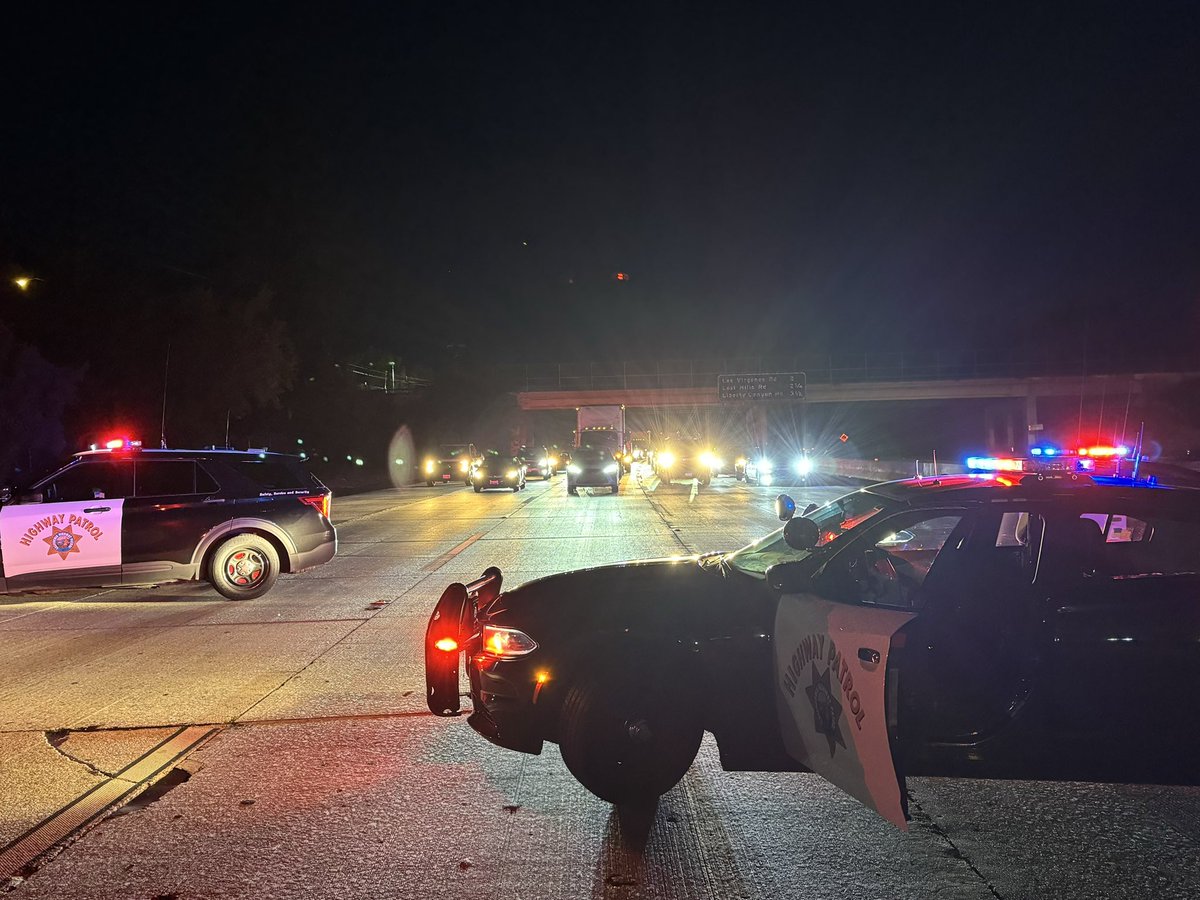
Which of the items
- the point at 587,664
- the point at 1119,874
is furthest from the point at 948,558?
the point at 587,664

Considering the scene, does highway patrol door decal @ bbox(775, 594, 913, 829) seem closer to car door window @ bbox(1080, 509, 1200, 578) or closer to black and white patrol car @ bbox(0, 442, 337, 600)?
car door window @ bbox(1080, 509, 1200, 578)

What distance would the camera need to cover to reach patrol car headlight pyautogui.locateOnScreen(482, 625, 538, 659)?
14.0ft

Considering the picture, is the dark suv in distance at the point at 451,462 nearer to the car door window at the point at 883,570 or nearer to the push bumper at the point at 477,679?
the car door window at the point at 883,570

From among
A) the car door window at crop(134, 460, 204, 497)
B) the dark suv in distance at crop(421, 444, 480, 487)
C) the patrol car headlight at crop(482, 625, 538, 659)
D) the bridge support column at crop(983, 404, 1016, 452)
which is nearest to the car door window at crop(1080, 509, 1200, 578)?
the patrol car headlight at crop(482, 625, 538, 659)

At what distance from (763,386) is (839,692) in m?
54.8

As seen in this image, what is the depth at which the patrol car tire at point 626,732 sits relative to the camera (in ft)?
13.5

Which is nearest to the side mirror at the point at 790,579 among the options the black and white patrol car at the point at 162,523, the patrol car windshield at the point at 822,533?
the patrol car windshield at the point at 822,533

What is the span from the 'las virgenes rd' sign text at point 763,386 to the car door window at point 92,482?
49.3m

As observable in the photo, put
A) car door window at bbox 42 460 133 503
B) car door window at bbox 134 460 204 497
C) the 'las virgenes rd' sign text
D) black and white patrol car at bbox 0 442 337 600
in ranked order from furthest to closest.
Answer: the 'las virgenes rd' sign text, car door window at bbox 134 460 204 497, car door window at bbox 42 460 133 503, black and white patrol car at bbox 0 442 337 600

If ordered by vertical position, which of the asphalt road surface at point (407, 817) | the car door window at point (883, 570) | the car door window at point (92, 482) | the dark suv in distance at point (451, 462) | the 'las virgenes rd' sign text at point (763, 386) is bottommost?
the asphalt road surface at point (407, 817)

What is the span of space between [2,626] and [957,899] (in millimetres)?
9255

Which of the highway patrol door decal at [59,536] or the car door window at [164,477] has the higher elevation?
the car door window at [164,477]

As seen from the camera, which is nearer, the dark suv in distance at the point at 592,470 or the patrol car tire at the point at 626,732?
the patrol car tire at the point at 626,732

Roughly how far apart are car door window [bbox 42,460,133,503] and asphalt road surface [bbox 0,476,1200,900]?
9.59ft
